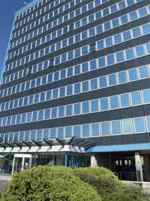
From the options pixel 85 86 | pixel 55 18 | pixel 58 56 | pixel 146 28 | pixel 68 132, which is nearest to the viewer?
pixel 146 28

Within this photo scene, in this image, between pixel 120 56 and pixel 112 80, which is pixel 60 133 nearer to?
pixel 112 80

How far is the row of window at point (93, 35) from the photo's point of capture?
113 feet

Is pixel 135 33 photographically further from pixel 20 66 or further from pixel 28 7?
pixel 28 7

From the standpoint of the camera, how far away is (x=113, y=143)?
30.5 m

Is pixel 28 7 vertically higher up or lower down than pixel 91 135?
higher up

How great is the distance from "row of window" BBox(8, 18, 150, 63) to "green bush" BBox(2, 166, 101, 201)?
31.8 m

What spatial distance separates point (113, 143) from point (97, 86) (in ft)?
32.0

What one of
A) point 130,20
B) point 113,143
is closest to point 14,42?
point 130,20

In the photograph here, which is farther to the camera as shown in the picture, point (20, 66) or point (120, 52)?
point (20, 66)

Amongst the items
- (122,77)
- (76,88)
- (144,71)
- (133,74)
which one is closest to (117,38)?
(122,77)

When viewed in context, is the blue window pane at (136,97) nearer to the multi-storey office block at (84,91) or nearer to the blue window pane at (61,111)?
the multi-storey office block at (84,91)

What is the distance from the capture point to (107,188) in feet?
29.9

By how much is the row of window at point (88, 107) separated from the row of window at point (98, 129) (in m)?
2.11

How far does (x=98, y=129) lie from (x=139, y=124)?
6282mm
